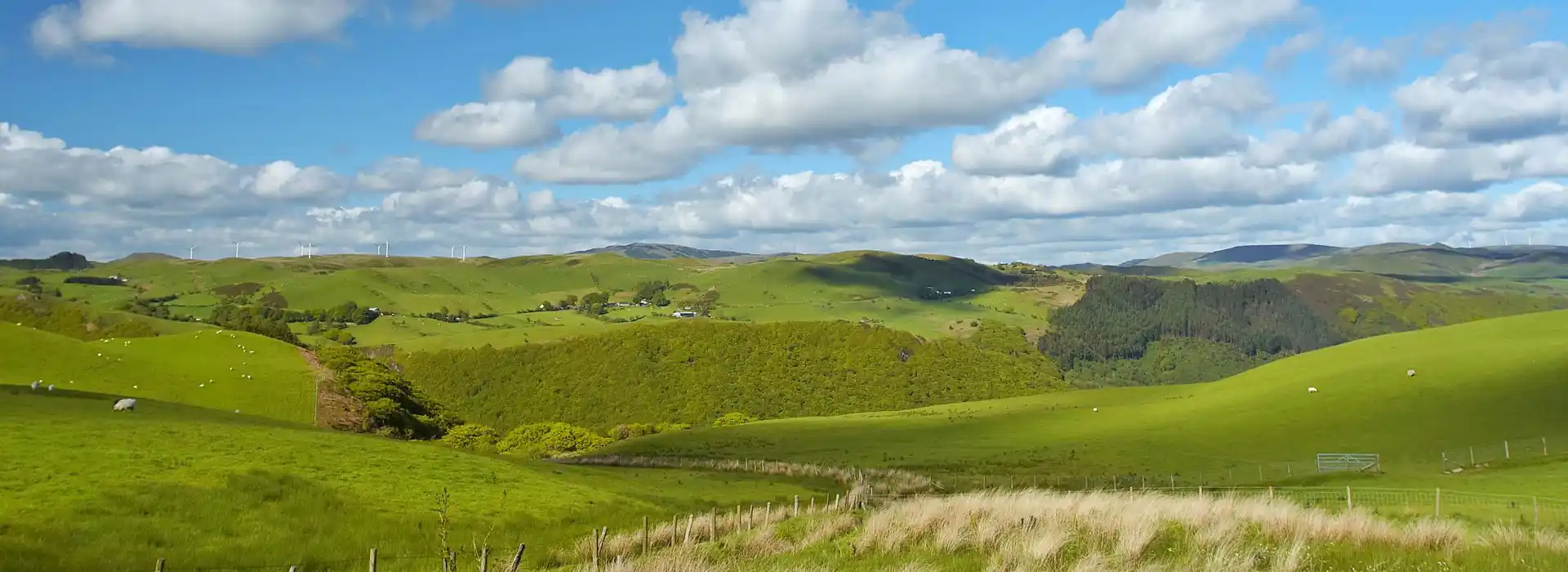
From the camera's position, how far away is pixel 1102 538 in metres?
15.5

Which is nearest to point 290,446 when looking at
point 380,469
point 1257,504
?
point 380,469

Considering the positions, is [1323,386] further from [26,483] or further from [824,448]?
[26,483]

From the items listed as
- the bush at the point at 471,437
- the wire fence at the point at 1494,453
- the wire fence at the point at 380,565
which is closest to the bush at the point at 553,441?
the bush at the point at 471,437

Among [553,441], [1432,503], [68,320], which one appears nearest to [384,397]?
[553,441]

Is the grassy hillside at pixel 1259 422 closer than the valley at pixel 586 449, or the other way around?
the valley at pixel 586 449

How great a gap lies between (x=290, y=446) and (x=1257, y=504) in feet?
101

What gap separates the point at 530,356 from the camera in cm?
18875

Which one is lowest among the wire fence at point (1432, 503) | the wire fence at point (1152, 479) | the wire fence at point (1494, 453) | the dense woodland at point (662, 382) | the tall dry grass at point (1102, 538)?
the dense woodland at point (662, 382)

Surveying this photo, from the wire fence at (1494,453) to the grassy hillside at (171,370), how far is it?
3091 inches

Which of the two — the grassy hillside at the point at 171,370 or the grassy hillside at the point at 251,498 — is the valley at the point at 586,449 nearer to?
the grassy hillside at the point at 251,498

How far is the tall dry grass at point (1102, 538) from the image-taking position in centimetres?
1359

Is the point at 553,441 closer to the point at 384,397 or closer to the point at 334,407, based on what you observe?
the point at 384,397

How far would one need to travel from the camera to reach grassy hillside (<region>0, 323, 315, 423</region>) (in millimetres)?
76812

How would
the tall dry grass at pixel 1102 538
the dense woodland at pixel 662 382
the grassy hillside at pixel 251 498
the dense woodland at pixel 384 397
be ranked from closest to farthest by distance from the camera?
1. the tall dry grass at pixel 1102 538
2. the grassy hillside at pixel 251 498
3. the dense woodland at pixel 384 397
4. the dense woodland at pixel 662 382
